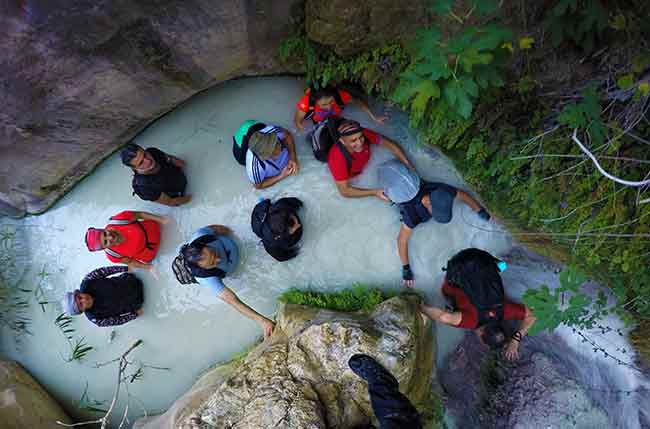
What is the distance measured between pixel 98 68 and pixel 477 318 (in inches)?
180

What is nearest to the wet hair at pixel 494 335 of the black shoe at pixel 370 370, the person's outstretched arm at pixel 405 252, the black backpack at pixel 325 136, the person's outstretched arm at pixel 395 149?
the person's outstretched arm at pixel 405 252

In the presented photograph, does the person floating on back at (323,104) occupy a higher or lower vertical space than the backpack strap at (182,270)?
higher

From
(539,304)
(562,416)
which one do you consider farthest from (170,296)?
(562,416)

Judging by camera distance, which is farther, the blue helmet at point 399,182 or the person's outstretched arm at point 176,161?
the person's outstretched arm at point 176,161

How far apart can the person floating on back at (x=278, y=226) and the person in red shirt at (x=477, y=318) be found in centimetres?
170

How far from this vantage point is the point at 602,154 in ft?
10.6

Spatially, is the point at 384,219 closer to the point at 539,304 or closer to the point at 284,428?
the point at 539,304

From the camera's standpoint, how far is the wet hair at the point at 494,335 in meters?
4.22

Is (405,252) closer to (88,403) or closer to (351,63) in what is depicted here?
(351,63)

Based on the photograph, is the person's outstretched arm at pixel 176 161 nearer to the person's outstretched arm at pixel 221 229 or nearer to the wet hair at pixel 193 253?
the person's outstretched arm at pixel 221 229

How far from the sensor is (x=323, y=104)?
14.7 ft

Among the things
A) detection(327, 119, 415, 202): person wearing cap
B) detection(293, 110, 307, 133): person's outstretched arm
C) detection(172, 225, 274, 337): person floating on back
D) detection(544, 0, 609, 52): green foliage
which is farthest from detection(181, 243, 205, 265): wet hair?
detection(544, 0, 609, 52): green foliage

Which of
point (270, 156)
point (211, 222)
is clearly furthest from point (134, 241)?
point (270, 156)

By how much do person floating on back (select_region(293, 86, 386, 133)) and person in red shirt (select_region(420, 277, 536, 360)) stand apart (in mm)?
2389
